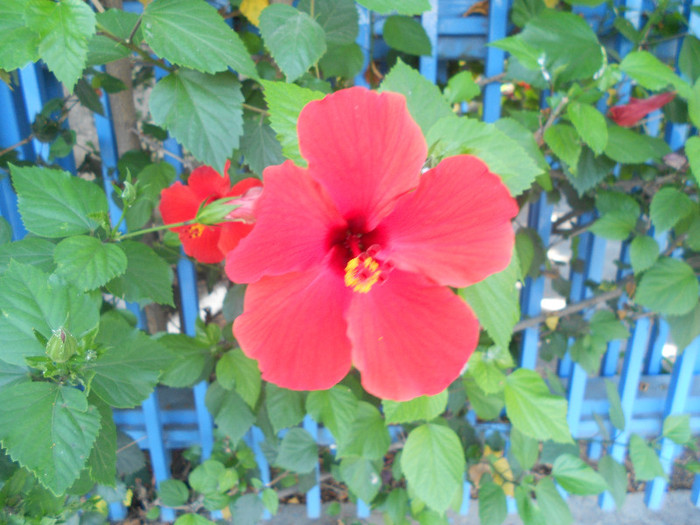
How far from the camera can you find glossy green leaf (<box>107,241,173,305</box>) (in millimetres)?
858

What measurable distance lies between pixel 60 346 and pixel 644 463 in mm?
1811

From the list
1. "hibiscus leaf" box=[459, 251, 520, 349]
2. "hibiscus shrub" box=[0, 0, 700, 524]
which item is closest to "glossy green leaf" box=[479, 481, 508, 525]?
"hibiscus shrub" box=[0, 0, 700, 524]

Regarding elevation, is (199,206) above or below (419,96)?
below

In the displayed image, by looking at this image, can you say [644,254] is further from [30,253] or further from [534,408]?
[30,253]

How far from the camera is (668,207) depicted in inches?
56.0

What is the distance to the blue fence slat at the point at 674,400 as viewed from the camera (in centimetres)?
186

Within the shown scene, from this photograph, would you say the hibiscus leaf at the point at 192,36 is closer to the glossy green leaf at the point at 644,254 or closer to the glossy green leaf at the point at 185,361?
the glossy green leaf at the point at 185,361

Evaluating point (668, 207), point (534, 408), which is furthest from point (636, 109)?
point (534, 408)

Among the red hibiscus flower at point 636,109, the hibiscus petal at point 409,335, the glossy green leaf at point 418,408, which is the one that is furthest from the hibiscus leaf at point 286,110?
the red hibiscus flower at point 636,109

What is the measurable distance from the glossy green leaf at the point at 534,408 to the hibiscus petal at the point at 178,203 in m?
0.88

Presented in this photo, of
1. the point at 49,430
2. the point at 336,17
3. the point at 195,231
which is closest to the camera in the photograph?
the point at 49,430

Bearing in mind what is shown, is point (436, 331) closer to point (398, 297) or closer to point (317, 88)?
point (398, 297)

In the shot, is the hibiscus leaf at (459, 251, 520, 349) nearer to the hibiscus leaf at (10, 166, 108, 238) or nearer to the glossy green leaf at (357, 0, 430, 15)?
the glossy green leaf at (357, 0, 430, 15)

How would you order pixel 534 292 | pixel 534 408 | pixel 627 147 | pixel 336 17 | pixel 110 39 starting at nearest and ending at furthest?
1. pixel 110 39
2. pixel 336 17
3. pixel 534 408
4. pixel 627 147
5. pixel 534 292
